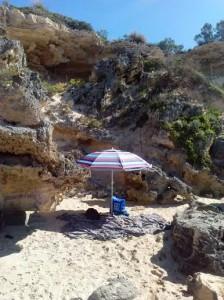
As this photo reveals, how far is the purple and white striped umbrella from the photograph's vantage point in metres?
8.37

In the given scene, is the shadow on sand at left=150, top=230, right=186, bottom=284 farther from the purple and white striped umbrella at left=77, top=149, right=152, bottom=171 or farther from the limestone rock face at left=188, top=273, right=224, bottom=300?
the purple and white striped umbrella at left=77, top=149, right=152, bottom=171

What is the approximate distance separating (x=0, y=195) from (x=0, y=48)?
3.16m

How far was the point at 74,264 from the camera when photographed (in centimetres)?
654

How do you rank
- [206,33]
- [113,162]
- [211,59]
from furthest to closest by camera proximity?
[206,33], [211,59], [113,162]

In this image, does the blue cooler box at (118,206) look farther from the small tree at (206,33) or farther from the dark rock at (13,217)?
the small tree at (206,33)

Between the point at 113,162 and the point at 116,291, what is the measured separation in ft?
11.6

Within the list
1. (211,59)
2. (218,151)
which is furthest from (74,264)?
(211,59)

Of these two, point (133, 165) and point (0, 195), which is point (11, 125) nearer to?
point (0, 195)

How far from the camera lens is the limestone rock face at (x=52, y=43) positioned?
18125mm

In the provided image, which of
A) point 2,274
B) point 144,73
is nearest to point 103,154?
point 2,274

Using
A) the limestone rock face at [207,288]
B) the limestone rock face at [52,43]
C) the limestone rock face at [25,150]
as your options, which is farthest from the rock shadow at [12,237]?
the limestone rock face at [52,43]

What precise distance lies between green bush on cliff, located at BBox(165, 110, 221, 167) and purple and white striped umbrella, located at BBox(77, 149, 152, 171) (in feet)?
14.4

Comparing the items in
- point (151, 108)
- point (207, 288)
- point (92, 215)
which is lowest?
point (207, 288)

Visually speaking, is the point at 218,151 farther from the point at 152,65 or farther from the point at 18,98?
the point at 18,98
